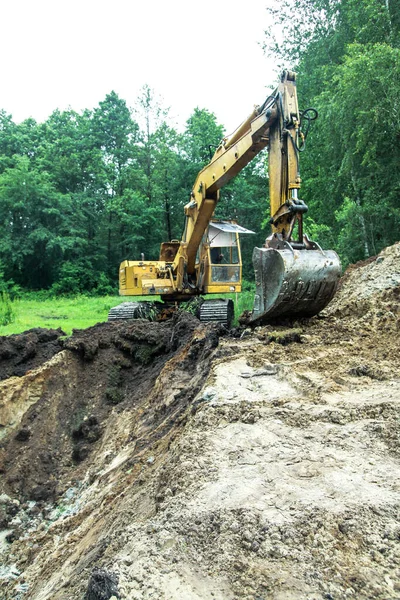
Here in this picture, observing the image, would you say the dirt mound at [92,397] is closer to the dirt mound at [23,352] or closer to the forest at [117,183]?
the dirt mound at [23,352]

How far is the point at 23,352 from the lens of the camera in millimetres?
8328

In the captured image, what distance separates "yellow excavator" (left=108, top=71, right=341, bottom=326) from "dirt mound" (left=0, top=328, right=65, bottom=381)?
8.87 ft

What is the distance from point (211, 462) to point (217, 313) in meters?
6.61

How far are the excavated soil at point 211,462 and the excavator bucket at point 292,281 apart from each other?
29 centimetres

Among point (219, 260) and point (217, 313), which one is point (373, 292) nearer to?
point (217, 313)

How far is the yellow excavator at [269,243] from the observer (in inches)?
260

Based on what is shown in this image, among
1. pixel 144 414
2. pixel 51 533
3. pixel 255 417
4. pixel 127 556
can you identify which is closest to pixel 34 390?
pixel 144 414

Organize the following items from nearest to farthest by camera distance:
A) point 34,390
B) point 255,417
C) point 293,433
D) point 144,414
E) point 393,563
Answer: point 393,563, point 293,433, point 255,417, point 144,414, point 34,390

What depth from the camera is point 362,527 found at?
2.31 metres

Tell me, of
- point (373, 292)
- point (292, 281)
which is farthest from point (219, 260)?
point (292, 281)

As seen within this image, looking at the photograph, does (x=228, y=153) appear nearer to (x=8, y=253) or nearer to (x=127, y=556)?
(x=127, y=556)

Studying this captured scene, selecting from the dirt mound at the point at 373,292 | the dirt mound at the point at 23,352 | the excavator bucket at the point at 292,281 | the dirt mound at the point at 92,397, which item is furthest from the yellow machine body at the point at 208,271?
the excavator bucket at the point at 292,281

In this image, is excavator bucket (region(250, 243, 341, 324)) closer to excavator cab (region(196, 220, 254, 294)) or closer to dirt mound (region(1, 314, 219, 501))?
dirt mound (region(1, 314, 219, 501))

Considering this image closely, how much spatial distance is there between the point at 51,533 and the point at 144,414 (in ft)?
5.70
